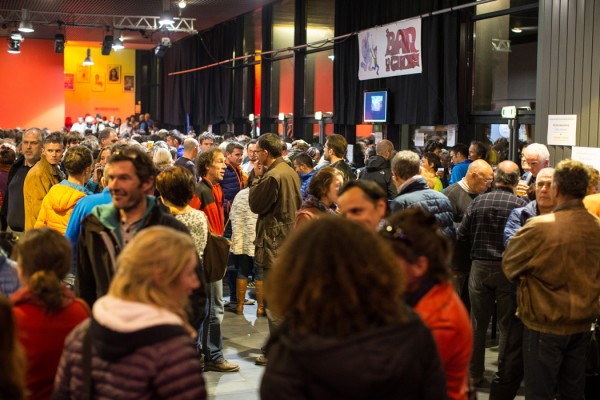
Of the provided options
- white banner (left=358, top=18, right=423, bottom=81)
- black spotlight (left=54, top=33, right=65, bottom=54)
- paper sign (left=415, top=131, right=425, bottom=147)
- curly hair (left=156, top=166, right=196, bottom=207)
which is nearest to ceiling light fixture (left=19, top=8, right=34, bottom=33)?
black spotlight (left=54, top=33, right=65, bottom=54)

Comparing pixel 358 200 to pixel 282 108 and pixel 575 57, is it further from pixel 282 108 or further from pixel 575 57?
pixel 282 108

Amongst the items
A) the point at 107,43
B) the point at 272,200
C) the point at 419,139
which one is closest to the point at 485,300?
the point at 272,200

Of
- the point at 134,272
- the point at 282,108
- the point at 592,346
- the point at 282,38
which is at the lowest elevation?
the point at 592,346

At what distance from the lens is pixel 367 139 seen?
12.4m

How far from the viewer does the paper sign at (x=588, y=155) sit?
6195mm

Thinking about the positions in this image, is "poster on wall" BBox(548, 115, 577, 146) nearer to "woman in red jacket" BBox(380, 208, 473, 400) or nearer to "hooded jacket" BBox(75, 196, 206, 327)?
"hooded jacket" BBox(75, 196, 206, 327)

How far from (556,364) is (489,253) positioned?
1.30 metres

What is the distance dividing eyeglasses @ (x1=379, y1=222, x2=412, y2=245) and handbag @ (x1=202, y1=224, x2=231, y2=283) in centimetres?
245

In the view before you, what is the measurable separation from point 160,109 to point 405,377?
81.5 feet

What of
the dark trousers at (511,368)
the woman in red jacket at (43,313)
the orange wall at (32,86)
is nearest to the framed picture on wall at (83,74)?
the orange wall at (32,86)

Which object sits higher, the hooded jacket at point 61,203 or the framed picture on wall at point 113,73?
the framed picture on wall at point 113,73

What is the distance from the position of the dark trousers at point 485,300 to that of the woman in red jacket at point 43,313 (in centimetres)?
317

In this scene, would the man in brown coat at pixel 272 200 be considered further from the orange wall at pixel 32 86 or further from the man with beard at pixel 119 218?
the orange wall at pixel 32 86

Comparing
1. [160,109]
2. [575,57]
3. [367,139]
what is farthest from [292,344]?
[160,109]
